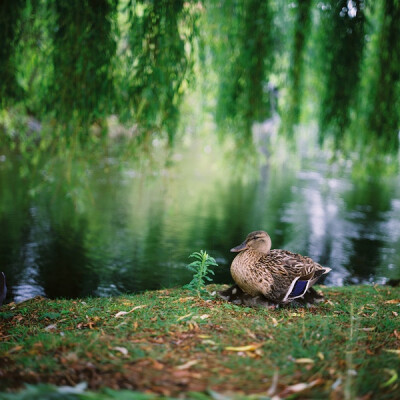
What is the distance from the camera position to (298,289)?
4332mm

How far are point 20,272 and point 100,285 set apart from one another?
4.06 feet

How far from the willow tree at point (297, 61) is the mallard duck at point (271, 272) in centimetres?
180

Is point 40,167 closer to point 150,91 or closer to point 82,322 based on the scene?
point 150,91

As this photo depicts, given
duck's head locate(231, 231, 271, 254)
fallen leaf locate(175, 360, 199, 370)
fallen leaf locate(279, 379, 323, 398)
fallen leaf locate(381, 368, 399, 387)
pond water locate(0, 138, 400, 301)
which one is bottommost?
pond water locate(0, 138, 400, 301)

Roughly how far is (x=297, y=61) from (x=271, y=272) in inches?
97.8

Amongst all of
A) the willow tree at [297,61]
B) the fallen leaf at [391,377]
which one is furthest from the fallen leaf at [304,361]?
the willow tree at [297,61]

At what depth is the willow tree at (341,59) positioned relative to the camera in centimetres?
532

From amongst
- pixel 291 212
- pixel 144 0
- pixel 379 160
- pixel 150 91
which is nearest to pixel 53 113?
pixel 150 91

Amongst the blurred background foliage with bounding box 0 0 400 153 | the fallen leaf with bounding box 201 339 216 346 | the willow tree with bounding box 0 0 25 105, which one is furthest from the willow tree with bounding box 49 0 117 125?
the fallen leaf with bounding box 201 339 216 346

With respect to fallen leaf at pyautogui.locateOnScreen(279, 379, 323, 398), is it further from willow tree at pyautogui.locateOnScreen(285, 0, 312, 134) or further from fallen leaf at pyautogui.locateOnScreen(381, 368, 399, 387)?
willow tree at pyautogui.locateOnScreen(285, 0, 312, 134)

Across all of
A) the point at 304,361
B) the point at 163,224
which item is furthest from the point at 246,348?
the point at 163,224

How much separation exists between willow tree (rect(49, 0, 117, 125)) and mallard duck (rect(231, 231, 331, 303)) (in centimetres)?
198

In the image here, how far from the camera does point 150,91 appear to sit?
4.80 metres

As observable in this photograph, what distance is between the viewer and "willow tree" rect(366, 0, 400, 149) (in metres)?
5.42
